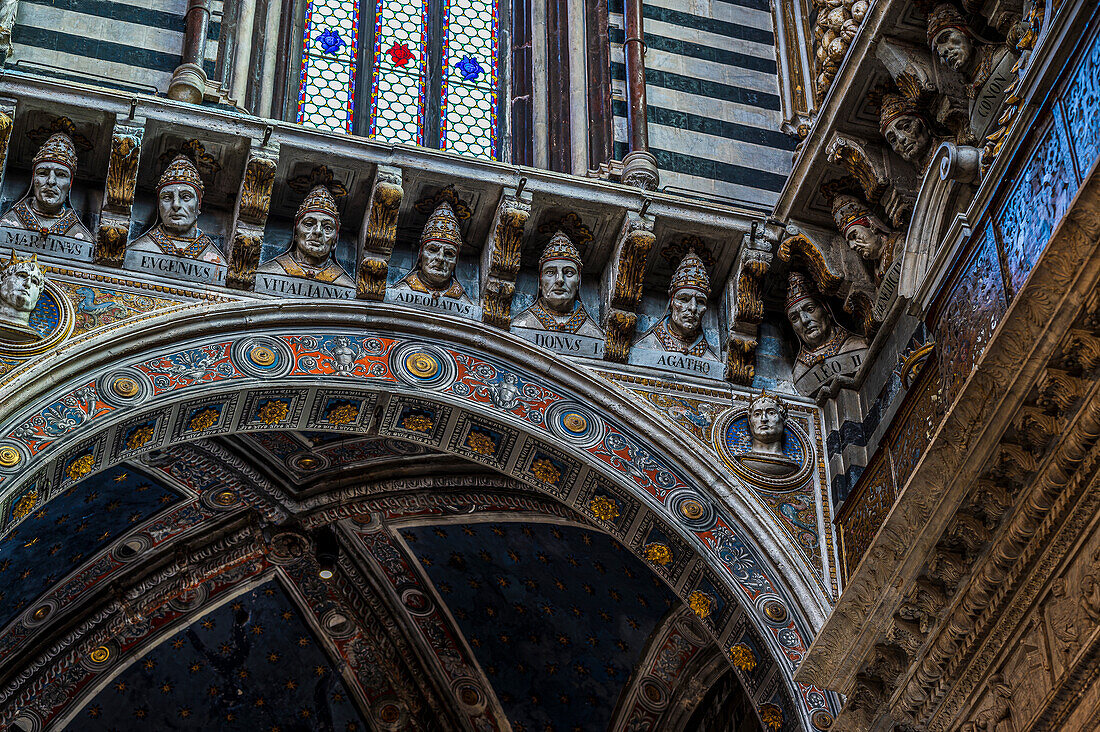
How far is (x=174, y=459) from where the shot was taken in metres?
10.9

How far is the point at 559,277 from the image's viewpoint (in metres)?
9.45

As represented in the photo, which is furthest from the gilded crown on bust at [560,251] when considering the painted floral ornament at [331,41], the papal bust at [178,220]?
Result: the painted floral ornament at [331,41]

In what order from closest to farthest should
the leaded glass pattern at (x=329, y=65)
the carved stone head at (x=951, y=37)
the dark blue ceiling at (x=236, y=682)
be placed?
the carved stone head at (x=951, y=37), the leaded glass pattern at (x=329, y=65), the dark blue ceiling at (x=236, y=682)

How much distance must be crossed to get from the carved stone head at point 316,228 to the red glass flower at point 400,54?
2.59 meters

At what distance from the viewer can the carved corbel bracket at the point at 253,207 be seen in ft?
29.6

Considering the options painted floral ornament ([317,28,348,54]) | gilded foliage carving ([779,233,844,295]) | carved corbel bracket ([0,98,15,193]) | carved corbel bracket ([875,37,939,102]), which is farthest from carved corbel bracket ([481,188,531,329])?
carved corbel bracket ([0,98,15,193])

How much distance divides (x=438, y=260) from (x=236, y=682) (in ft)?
16.1

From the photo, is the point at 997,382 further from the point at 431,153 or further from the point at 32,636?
the point at 32,636

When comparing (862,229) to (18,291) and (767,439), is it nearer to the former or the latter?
(767,439)

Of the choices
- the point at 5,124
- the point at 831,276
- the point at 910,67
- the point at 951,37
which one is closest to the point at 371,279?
the point at 5,124

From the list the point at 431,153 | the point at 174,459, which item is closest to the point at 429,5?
the point at 431,153

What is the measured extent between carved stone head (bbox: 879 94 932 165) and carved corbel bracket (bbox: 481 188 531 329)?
2.26 m

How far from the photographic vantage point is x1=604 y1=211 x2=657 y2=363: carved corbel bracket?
9451mm

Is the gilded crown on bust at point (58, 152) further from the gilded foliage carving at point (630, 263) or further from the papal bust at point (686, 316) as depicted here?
the papal bust at point (686, 316)
